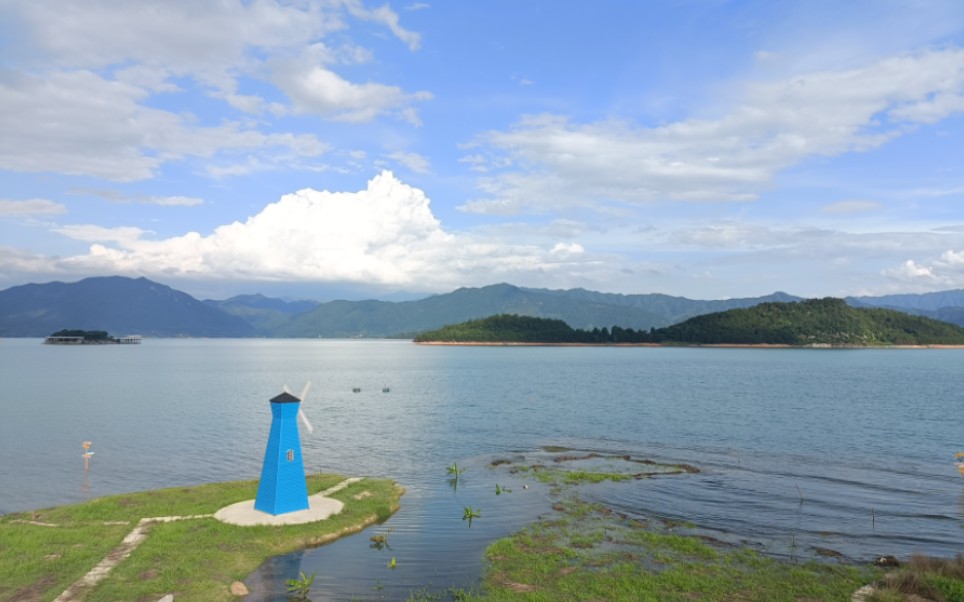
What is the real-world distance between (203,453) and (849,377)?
424 ft

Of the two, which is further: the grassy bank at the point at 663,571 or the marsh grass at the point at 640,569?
the marsh grass at the point at 640,569

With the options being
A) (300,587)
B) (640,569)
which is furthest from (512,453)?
(300,587)

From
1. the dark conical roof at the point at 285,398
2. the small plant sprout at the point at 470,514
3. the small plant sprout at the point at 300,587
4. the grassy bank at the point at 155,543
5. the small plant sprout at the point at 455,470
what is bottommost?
the small plant sprout at the point at 455,470

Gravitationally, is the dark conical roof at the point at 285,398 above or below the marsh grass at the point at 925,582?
above

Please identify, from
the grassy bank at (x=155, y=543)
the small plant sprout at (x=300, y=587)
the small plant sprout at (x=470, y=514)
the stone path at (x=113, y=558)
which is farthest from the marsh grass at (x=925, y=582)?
the stone path at (x=113, y=558)

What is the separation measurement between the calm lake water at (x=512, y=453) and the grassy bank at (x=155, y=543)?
1.40 metres

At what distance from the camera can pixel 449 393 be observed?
331ft

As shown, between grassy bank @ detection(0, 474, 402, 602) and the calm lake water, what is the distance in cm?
140

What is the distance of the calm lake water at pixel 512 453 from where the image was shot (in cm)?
2706

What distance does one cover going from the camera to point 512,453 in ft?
165

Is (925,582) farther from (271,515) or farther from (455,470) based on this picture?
(455,470)

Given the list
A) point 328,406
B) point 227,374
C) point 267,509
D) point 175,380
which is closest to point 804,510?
point 267,509

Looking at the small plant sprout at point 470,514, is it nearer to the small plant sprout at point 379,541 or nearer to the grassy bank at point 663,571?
the grassy bank at point 663,571

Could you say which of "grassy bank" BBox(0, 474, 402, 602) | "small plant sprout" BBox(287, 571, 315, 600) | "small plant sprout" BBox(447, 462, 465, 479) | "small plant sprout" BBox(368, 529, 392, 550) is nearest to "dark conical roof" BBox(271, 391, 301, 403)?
"grassy bank" BBox(0, 474, 402, 602)
